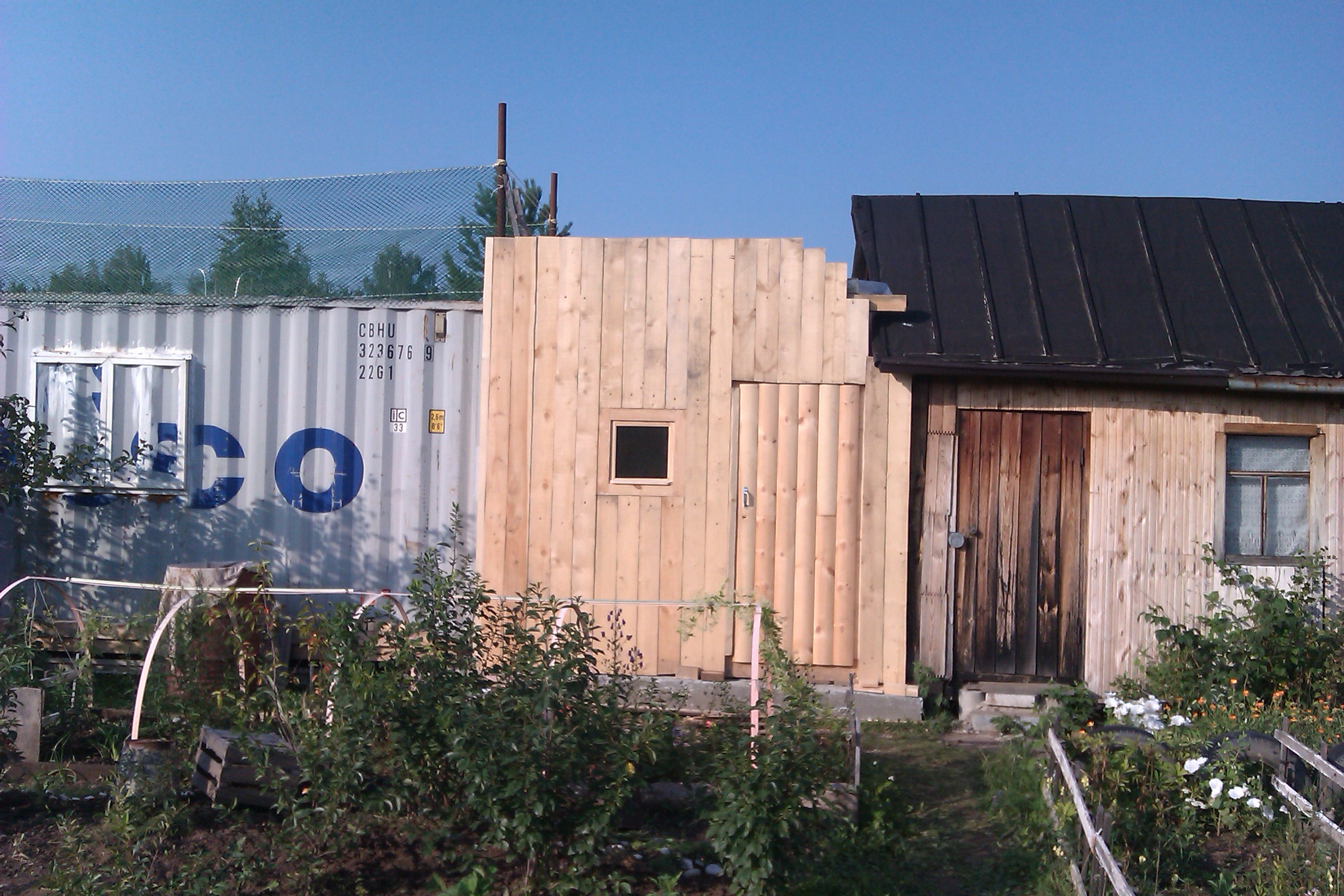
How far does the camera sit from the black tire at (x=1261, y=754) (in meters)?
5.60

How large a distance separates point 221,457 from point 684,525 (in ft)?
12.7

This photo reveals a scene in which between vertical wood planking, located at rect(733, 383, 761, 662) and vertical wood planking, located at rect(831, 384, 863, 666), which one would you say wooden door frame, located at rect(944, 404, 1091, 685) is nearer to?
vertical wood planking, located at rect(831, 384, 863, 666)

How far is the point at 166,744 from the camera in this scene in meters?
5.37

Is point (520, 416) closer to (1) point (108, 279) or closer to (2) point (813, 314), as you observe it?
(2) point (813, 314)

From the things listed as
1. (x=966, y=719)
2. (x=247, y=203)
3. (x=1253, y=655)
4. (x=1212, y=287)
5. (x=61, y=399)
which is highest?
(x=247, y=203)

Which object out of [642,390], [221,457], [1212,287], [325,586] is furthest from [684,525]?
[1212,287]

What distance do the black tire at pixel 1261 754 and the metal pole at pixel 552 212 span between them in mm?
9076

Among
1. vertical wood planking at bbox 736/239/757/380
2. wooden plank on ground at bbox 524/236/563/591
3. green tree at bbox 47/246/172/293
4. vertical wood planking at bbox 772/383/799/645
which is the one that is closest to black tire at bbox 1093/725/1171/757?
vertical wood planking at bbox 772/383/799/645

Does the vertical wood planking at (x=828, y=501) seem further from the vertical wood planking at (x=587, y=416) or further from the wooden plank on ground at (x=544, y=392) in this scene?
the wooden plank on ground at (x=544, y=392)

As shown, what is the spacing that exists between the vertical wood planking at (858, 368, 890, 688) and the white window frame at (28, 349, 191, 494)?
5.46m

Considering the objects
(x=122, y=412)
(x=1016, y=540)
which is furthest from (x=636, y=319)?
(x=122, y=412)

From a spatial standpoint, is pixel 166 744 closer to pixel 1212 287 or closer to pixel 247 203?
pixel 247 203

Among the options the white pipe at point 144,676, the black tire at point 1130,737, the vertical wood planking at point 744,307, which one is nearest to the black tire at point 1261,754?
the black tire at point 1130,737

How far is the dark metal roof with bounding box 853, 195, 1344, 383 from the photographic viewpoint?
7.91 metres
